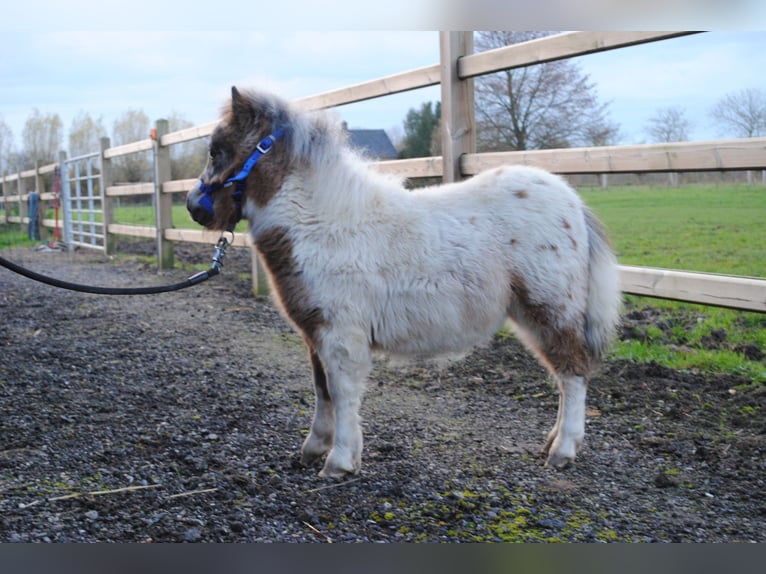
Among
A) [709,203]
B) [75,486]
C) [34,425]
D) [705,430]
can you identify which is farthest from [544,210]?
[709,203]

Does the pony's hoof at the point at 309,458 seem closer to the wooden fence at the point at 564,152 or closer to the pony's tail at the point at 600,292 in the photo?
the pony's tail at the point at 600,292

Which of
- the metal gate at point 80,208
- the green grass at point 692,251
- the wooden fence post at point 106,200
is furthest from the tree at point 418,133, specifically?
the metal gate at point 80,208

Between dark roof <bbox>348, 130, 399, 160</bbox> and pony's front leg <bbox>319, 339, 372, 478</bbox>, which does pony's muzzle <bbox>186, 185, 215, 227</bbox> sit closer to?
pony's front leg <bbox>319, 339, 372, 478</bbox>

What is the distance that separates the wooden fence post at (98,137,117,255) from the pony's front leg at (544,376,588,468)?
35.4 ft

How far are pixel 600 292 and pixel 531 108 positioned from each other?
359cm

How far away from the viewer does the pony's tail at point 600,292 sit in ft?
11.1

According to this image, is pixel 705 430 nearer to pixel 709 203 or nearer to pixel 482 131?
pixel 482 131

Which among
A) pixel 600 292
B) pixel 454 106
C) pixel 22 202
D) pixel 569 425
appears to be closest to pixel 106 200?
pixel 22 202

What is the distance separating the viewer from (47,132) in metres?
20.2

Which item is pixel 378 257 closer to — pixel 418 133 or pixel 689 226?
pixel 418 133

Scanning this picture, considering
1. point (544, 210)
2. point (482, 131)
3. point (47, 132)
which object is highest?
point (47, 132)

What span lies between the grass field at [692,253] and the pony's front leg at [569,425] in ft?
3.95

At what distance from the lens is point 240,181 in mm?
3191

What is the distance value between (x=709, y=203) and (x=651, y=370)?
6.41 m
